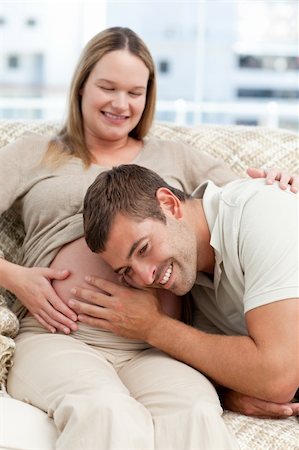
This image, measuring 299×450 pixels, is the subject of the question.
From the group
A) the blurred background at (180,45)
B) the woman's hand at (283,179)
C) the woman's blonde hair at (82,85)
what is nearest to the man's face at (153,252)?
the woman's hand at (283,179)

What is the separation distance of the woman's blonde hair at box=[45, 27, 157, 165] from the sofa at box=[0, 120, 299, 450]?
0.13 meters

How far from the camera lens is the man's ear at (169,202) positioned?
1.99 metres

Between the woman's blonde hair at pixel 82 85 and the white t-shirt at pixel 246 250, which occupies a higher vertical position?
the woman's blonde hair at pixel 82 85

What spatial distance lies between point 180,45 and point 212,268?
767 centimetres

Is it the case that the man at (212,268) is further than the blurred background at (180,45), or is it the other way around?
the blurred background at (180,45)

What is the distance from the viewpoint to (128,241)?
1.90m

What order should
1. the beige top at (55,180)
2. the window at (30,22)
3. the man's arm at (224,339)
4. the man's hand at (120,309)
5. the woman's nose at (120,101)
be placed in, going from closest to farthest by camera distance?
1. the man's arm at (224,339)
2. the man's hand at (120,309)
3. the beige top at (55,180)
4. the woman's nose at (120,101)
5. the window at (30,22)

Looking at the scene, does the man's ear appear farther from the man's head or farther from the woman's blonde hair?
the woman's blonde hair

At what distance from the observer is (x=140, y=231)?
1.89m

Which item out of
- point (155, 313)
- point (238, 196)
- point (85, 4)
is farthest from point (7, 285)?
point (85, 4)

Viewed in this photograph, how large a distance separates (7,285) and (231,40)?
26.2ft

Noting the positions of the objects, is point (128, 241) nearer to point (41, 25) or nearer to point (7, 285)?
point (7, 285)

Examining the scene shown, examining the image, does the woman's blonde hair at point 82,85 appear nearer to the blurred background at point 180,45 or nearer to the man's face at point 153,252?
the man's face at point 153,252

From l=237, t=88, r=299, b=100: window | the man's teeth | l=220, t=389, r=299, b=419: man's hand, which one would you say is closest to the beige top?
the man's teeth
